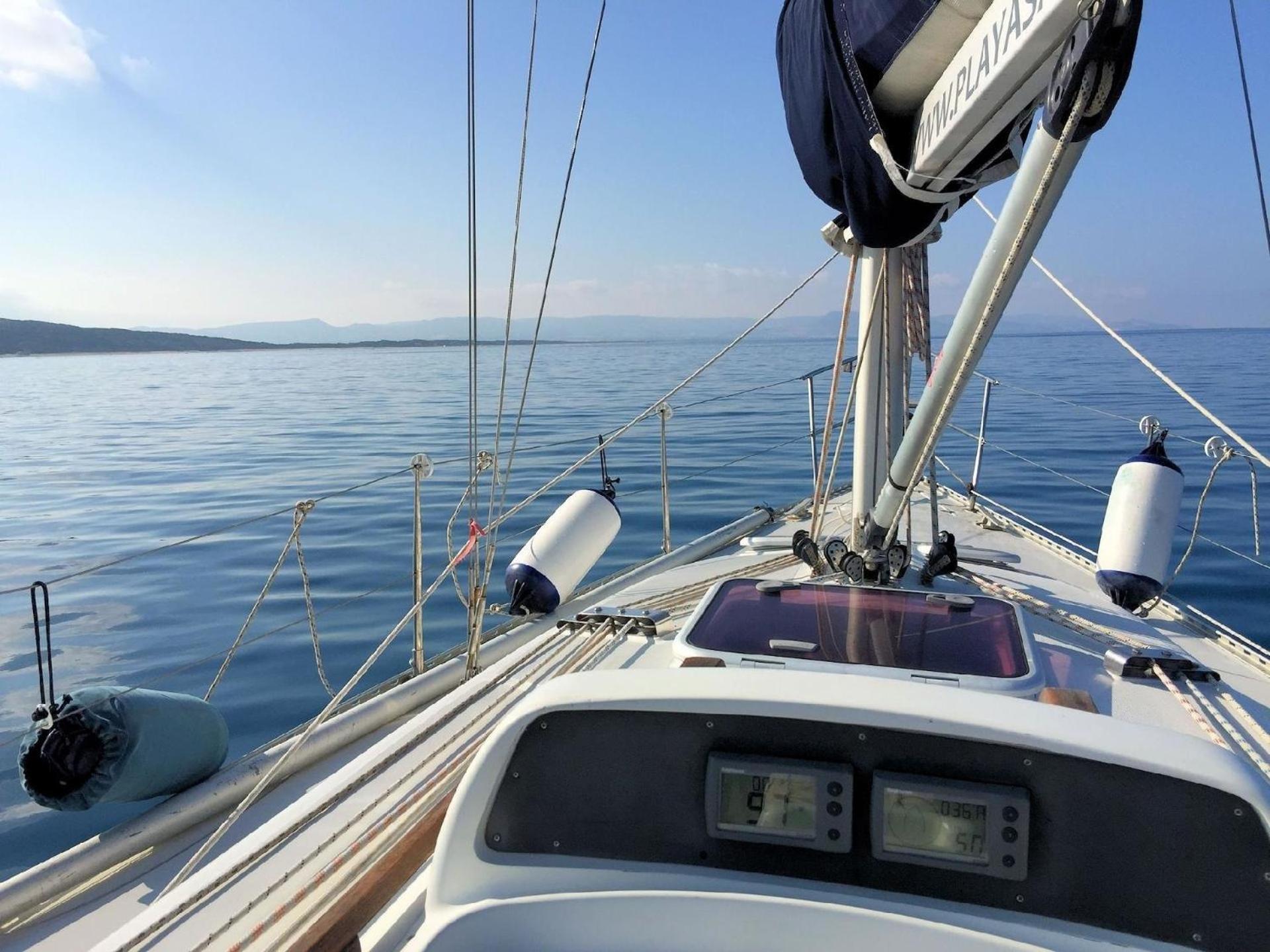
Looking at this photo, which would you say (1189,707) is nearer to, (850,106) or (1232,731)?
(1232,731)

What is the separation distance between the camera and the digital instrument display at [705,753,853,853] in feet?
4.58

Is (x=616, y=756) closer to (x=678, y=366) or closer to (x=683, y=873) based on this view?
(x=683, y=873)

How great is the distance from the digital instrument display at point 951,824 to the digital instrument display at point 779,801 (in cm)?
6

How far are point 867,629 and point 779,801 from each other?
103 cm

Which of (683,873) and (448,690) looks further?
(448,690)

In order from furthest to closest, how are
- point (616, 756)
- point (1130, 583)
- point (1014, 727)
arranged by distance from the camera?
1. point (1130, 583)
2. point (616, 756)
3. point (1014, 727)

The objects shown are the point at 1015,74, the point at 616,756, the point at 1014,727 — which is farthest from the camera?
the point at 1015,74

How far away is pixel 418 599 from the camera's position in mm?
3291

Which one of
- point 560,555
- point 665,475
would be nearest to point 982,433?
point 665,475

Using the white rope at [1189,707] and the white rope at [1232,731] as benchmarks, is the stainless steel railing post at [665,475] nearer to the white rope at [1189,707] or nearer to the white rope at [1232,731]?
the white rope at [1189,707]

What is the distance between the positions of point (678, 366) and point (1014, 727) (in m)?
25.2

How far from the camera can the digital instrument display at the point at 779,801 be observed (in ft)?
4.58

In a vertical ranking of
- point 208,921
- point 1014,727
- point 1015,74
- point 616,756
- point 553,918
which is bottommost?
point 208,921

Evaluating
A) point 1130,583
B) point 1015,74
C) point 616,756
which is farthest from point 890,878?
point 1130,583
